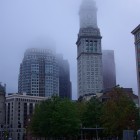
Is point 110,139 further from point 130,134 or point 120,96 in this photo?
point 130,134

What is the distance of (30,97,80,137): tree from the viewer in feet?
328

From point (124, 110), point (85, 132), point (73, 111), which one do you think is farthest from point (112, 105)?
point (85, 132)

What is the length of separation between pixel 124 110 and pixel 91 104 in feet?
73.0

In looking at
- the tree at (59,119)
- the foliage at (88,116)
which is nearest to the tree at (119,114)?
the foliage at (88,116)

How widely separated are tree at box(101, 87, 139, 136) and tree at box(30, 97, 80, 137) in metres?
12.6

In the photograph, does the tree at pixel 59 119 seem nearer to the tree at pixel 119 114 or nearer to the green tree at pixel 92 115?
the green tree at pixel 92 115

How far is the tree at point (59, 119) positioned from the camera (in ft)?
328

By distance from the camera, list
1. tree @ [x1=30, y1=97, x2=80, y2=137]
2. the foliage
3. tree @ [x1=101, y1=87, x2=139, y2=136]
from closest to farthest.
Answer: tree @ [x1=101, y1=87, x2=139, y2=136] < the foliage < tree @ [x1=30, y1=97, x2=80, y2=137]

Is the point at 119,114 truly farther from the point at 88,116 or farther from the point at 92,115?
the point at 88,116

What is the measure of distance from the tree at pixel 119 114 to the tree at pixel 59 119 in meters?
12.6

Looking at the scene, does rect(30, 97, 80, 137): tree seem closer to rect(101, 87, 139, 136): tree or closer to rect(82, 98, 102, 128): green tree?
rect(82, 98, 102, 128): green tree

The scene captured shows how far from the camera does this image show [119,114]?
286ft

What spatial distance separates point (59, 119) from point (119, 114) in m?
19.2

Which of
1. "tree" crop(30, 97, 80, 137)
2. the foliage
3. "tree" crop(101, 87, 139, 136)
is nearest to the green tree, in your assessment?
the foliage
